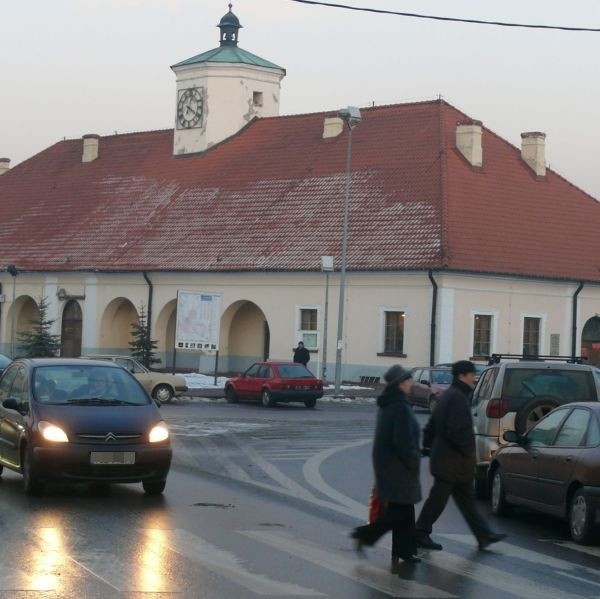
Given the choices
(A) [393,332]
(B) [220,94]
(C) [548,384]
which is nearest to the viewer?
(C) [548,384]

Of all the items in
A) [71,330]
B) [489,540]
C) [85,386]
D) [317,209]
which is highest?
[317,209]

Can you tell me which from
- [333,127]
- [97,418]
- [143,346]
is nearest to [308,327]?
[143,346]

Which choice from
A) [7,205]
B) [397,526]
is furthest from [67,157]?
[397,526]

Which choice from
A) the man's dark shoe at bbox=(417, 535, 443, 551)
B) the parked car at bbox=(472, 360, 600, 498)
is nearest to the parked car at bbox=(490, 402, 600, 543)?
the parked car at bbox=(472, 360, 600, 498)

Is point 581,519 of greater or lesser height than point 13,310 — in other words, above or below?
below

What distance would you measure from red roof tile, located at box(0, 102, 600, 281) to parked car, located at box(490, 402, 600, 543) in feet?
107

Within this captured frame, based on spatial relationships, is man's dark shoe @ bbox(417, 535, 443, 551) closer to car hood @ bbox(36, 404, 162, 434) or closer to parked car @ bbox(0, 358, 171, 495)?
parked car @ bbox(0, 358, 171, 495)

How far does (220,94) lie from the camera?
2506 inches

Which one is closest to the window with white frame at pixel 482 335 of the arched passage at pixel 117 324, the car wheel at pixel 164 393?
the car wheel at pixel 164 393

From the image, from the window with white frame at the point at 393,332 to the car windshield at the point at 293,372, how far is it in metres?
10.2

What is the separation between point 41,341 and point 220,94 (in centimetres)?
1460

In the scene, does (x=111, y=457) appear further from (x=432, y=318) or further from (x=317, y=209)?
(x=317, y=209)

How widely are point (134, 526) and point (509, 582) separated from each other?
13.7ft

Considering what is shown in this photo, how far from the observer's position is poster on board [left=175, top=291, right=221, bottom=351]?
48.0 m
